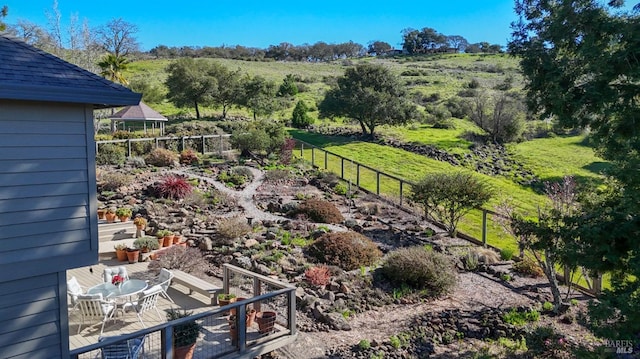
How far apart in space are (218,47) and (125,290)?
3682 inches

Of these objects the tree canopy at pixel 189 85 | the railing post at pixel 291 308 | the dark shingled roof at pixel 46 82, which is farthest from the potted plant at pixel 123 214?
the tree canopy at pixel 189 85

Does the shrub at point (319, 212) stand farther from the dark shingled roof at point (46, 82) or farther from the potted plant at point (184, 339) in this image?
the dark shingled roof at point (46, 82)

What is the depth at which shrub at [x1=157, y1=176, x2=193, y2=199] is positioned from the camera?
17703mm

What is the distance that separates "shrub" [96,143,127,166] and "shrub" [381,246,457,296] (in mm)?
15384

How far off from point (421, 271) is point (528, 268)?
3428 millimetres

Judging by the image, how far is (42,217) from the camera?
5.38 meters

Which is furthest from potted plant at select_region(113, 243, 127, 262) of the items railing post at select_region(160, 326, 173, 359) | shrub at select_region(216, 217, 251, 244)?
railing post at select_region(160, 326, 173, 359)

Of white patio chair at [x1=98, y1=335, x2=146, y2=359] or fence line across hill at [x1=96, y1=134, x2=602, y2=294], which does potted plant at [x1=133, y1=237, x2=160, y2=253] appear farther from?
fence line across hill at [x1=96, y1=134, x2=602, y2=294]

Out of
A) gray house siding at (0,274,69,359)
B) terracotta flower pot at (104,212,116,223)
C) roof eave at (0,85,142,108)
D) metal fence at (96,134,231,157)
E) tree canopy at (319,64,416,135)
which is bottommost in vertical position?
terracotta flower pot at (104,212,116,223)

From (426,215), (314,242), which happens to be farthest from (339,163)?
(314,242)

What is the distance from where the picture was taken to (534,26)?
379 inches

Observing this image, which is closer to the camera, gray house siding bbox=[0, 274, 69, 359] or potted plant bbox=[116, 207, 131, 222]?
gray house siding bbox=[0, 274, 69, 359]

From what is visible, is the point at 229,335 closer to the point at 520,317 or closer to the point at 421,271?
the point at 421,271

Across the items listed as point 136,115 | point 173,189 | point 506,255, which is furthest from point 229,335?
point 136,115
